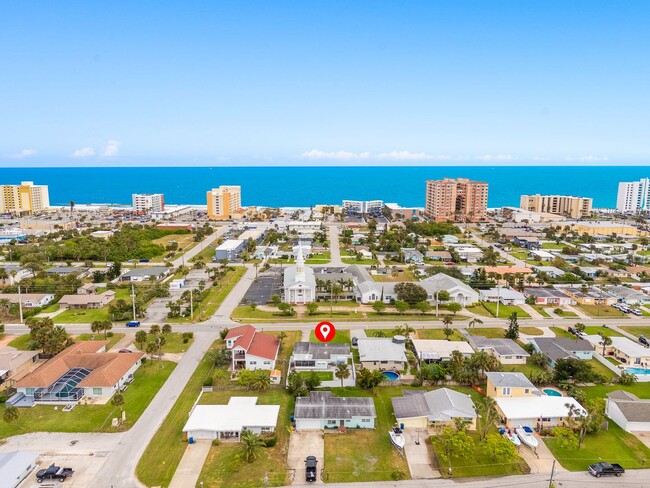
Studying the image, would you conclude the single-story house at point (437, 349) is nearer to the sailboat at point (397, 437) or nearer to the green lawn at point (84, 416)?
the sailboat at point (397, 437)

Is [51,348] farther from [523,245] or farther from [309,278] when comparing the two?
[523,245]

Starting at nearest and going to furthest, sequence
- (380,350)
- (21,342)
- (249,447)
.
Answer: (249,447), (380,350), (21,342)

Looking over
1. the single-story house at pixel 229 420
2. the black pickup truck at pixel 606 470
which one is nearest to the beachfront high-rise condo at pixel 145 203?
the single-story house at pixel 229 420

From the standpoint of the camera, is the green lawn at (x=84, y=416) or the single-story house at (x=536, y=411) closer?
the green lawn at (x=84, y=416)

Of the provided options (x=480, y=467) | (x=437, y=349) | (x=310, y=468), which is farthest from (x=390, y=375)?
(x=310, y=468)

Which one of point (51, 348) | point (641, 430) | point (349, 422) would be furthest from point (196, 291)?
point (641, 430)

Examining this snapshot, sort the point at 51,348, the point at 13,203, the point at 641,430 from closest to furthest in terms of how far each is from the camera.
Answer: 1. the point at 641,430
2. the point at 51,348
3. the point at 13,203

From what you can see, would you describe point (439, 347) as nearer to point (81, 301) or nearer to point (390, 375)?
point (390, 375)
